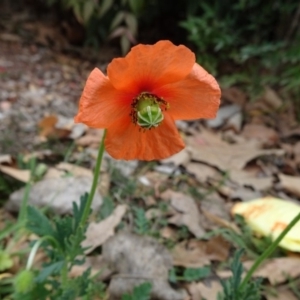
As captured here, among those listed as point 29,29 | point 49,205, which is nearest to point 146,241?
point 49,205

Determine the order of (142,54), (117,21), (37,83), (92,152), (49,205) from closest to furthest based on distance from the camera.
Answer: (142,54) → (49,205) → (92,152) → (37,83) → (117,21)

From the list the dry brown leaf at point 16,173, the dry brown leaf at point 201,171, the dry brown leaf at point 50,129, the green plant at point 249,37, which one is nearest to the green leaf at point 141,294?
the dry brown leaf at point 16,173

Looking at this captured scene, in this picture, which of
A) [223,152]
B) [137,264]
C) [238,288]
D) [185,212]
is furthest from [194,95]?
[223,152]

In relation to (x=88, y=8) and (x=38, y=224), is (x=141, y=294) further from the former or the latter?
(x=88, y=8)

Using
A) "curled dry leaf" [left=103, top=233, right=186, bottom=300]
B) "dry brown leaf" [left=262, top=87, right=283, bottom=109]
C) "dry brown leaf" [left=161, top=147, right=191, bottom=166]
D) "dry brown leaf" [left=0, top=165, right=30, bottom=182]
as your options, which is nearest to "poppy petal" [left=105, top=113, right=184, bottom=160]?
"curled dry leaf" [left=103, top=233, right=186, bottom=300]

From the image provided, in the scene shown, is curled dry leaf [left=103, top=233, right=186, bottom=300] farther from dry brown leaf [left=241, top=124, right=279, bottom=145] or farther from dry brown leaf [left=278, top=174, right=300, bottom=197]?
dry brown leaf [left=241, top=124, right=279, bottom=145]

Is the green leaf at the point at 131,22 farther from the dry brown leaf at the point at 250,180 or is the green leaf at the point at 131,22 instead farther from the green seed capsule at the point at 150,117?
the green seed capsule at the point at 150,117

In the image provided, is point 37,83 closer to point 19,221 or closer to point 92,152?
point 92,152
